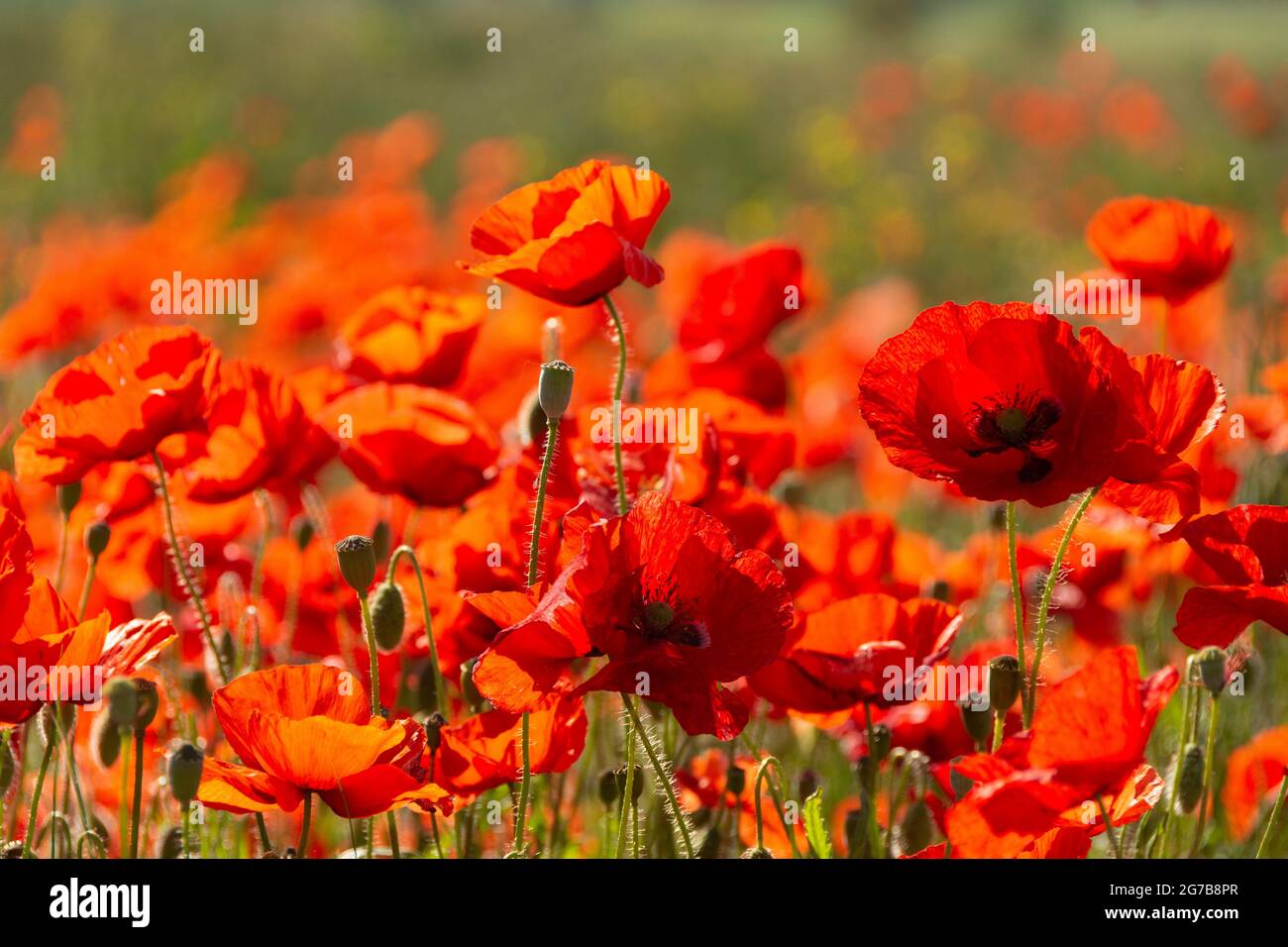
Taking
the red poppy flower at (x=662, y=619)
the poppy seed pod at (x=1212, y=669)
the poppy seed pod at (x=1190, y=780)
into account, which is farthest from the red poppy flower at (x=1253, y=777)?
the red poppy flower at (x=662, y=619)

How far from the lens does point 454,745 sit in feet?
4.90

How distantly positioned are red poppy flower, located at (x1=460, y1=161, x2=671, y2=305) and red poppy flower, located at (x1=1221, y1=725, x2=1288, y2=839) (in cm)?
93

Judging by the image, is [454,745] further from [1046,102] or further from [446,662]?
[1046,102]

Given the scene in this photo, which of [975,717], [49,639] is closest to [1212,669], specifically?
[975,717]

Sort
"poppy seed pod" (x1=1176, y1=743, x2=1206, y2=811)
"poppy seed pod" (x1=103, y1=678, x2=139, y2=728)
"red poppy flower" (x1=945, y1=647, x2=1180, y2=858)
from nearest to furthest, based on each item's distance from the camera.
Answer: "red poppy flower" (x1=945, y1=647, x2=1180, y2=858) < "poppy seed pod" (x1=103, y1=678, x2=139, y2=728) < "poppy seed pod" (x1=1176, y1=743, x2=1206, y2=811)

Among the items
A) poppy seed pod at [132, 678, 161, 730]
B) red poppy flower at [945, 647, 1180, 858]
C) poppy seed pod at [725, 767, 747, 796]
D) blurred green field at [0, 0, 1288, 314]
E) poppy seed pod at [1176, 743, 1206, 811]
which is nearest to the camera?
red poppy flower at [945, 647, 1180, 858]

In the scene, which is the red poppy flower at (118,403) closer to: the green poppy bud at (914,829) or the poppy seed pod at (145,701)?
the poppy seed pod at (145,701)

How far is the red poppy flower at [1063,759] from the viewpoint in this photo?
48.4 inches

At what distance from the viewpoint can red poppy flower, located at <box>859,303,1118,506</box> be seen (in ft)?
4.46

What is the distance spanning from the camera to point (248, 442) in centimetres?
184

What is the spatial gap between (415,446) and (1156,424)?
808 millimetres

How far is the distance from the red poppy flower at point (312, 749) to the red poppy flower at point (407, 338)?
76 centimetres

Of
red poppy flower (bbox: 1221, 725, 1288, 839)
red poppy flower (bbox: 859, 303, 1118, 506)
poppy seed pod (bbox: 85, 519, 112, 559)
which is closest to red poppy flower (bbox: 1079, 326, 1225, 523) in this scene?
red poppy flower (bbox: 859, 303, 1118, 506)

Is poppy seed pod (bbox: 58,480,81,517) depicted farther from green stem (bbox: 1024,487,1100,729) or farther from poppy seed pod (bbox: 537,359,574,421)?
green stem (bbox: 1024,487,1100,729)
